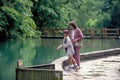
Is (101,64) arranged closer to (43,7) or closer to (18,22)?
(18,22)

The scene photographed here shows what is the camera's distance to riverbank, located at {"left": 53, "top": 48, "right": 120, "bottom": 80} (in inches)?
483

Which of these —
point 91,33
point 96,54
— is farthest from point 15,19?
point 96,54

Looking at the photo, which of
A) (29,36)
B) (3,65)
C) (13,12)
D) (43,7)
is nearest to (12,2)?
(13,12)

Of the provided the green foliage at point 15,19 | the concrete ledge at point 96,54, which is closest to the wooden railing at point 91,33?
the green foliage at point 15,19

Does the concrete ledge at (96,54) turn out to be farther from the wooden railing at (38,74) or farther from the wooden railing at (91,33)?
the wooden railing at (91,33)

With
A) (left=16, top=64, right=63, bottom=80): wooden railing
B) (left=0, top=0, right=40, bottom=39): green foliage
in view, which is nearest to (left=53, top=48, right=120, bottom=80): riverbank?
(left=16, top=64, right=63, bottom=80): wooden railing

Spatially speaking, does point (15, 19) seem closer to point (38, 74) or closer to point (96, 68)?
point (96, 68)

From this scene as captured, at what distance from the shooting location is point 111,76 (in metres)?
12.6

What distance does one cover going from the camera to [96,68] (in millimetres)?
14656

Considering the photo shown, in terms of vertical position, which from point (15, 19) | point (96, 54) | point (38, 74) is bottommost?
point (38, 74)

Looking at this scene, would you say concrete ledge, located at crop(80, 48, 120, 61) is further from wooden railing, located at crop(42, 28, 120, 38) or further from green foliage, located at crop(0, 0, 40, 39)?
wooden railing, located at crop(42, 28, 120, 38)

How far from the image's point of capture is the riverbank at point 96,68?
12.3m

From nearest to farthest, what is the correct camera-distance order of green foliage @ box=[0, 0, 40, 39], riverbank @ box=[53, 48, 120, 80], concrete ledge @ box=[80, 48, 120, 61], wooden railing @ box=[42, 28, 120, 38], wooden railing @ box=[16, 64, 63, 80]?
1. wooden railing @ box=[16, 64, 63, 80]
2. riverbank @ box=[53, 48, 120, 80]
3. concrete ledge @ box=[80, 48, 120, 61]
4. green foliage @ box=[0, 0, 40, 39]
5. wooden railing @ box=[42, 28, 120, 38]

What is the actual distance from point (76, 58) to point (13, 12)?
20.8 metres
